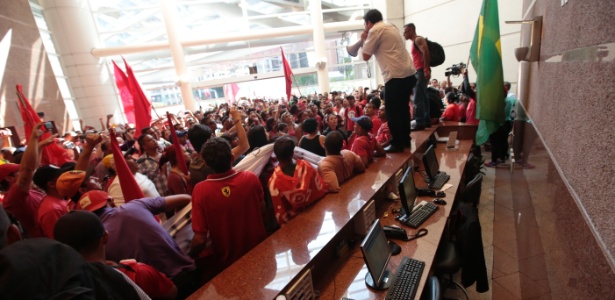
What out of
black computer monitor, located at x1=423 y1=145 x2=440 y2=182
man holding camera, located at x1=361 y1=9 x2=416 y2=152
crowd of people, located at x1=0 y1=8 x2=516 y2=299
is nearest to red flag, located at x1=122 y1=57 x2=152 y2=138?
crowd of people, located at x1=0 y1=8 x2=516 y2=299

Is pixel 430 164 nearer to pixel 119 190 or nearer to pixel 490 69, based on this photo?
pixel 490 69

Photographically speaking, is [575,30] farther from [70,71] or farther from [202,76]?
[70,71]

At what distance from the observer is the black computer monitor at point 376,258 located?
64.0 inches

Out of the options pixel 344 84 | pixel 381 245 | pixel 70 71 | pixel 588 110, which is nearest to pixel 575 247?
pixel 588 110

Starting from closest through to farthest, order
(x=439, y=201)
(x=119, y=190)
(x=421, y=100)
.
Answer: (x=119, y=190) < (x=439, y=201) < (x=421, y=100)

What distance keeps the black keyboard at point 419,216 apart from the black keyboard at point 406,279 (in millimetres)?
511

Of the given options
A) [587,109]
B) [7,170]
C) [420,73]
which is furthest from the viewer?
[420,73]

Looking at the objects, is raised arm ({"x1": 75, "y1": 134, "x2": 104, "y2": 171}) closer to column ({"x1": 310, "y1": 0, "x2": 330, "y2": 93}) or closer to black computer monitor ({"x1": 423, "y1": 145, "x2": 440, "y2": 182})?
black computer monitor ({"x1": 423, "y1": 145, "x2": 440, "y2": 182})

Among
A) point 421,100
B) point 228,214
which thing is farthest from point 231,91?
point 228,214

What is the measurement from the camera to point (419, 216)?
2.48 meters

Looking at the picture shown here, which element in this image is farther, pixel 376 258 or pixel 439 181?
pixel 439 181

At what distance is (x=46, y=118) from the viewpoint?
9.15m

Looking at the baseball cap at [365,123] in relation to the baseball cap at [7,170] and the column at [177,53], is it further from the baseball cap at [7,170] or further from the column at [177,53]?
the column at [177,53]

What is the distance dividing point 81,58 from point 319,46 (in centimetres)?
1067
